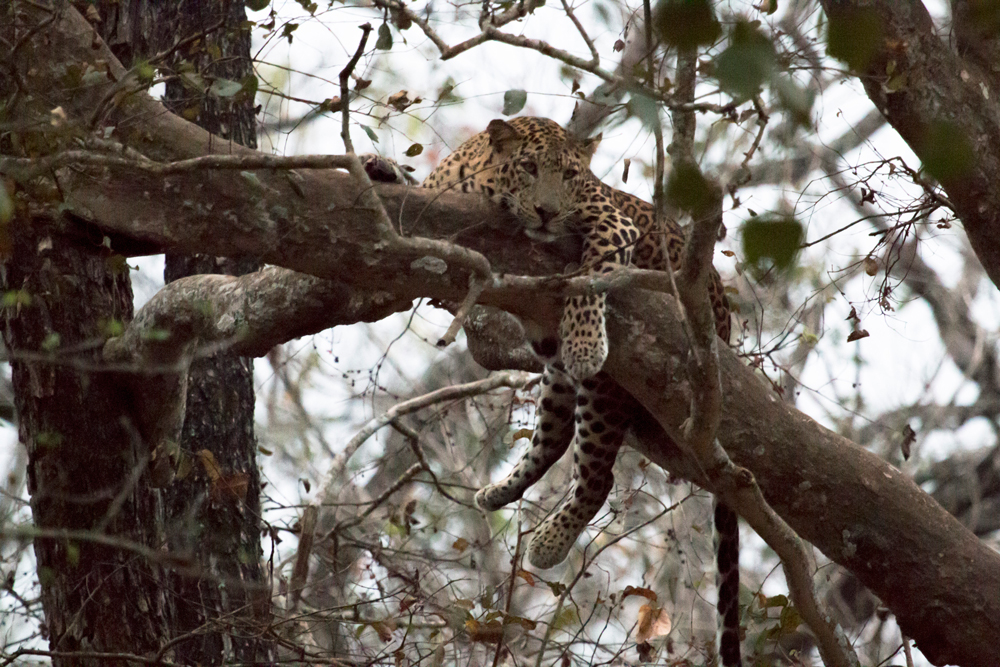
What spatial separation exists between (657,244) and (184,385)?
2314 mm

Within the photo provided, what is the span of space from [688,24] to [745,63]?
8cm

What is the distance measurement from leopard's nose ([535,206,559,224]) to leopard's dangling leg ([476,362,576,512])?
918mm

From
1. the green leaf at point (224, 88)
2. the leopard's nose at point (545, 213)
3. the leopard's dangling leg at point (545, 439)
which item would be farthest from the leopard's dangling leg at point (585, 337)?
the green leaf at point (224, 88)

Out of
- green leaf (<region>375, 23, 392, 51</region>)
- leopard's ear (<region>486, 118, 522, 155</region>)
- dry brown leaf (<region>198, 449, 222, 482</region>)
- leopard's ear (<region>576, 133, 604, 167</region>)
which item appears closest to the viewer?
green leaf (<region>375, 23, 392, 51</region>)

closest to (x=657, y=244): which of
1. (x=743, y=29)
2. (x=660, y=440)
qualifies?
(x=660, y=440)

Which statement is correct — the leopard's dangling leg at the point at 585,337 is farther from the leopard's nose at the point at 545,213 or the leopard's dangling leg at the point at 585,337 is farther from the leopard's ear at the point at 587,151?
the leopard's ear at the point at 587,151

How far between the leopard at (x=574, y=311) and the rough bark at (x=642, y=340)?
0.18 m

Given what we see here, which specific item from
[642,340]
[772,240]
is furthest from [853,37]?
[642,340]

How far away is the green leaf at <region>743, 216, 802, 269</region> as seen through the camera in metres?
1.16

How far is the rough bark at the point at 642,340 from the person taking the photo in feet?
12.5

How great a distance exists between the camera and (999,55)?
416 cm

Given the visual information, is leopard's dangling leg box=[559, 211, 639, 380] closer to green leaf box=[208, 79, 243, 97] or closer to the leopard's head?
the leopard's head

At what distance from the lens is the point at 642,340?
4285mm

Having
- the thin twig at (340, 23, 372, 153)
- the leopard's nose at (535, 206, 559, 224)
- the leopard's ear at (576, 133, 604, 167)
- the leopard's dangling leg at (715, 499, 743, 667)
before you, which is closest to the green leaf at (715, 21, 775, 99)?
the thin twig at (340, 23, 372, 153)
